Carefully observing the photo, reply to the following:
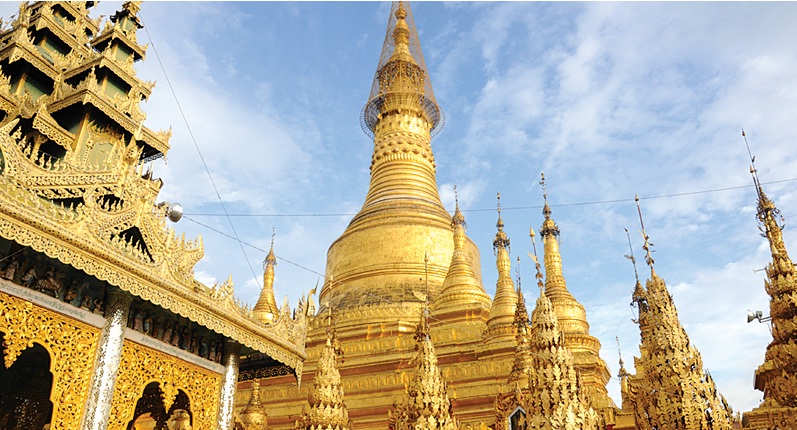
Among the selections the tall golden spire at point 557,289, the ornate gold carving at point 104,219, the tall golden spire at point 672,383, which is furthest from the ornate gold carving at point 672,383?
the tall golden spire at point 557,289

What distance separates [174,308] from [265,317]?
708 inches

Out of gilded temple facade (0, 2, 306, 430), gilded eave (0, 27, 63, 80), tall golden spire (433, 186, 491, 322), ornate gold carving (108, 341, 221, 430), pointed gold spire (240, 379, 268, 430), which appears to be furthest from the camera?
tall golden spire (433, 186, 491, 322)

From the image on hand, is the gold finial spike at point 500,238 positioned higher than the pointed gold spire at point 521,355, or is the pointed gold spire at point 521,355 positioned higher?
the gold finial spike at point 500,238

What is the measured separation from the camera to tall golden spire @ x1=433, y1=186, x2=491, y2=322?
20.5m

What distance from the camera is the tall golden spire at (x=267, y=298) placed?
26.0 meters

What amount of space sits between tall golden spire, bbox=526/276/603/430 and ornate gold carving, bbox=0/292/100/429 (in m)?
5.47

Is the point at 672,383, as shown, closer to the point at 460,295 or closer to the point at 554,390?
the point at 554,390

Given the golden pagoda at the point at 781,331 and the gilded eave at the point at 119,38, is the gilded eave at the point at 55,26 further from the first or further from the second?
the golden pagoda at the point at 781,331

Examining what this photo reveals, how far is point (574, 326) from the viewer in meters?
20.8

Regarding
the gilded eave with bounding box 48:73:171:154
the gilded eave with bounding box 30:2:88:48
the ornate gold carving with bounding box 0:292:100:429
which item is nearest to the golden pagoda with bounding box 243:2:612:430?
the ornate gold carving with bounding box 0:292:100:429

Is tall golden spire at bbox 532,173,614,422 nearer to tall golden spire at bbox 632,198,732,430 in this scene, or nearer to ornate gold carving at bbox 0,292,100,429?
tall golden spire at bbox 632,198,732,430

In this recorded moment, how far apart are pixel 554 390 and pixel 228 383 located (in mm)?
5253

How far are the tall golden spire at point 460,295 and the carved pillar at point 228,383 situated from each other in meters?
11.6

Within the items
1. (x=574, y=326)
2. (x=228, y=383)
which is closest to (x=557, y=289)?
(x=574, y=326)
